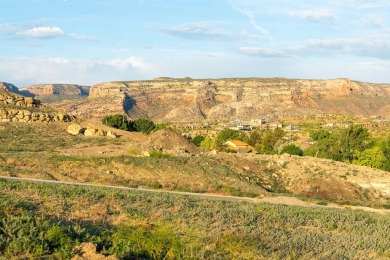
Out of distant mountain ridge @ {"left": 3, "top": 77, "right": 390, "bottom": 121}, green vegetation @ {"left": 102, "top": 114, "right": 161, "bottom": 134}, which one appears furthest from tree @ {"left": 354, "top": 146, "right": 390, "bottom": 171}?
distant mountain ridge @ {"left": 3, "top": 77, "right": 390, "bottom": 121}

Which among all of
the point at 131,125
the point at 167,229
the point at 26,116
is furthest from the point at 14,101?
the point at 167,229

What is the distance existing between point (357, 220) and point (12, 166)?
25255mm

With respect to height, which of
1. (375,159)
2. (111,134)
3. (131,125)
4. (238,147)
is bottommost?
(238,147)

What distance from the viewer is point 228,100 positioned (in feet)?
606

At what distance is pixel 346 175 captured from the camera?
36750 millimetres

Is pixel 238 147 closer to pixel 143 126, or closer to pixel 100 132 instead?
pixel 143 126

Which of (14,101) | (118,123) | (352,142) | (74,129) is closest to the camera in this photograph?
(352,142)

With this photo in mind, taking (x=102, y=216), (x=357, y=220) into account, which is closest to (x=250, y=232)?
(x=102, y=216)

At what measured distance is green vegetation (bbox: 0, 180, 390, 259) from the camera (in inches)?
391

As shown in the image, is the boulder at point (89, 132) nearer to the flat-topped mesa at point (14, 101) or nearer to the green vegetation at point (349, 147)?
the flat-topped mesa at point (14, 101)

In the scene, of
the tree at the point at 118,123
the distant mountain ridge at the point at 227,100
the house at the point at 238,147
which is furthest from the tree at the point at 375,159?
the distant mountain ridge at the point at 227,100

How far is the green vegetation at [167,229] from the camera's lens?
9930mm

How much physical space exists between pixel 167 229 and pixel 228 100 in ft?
571

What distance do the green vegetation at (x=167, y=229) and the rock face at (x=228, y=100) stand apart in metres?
144
